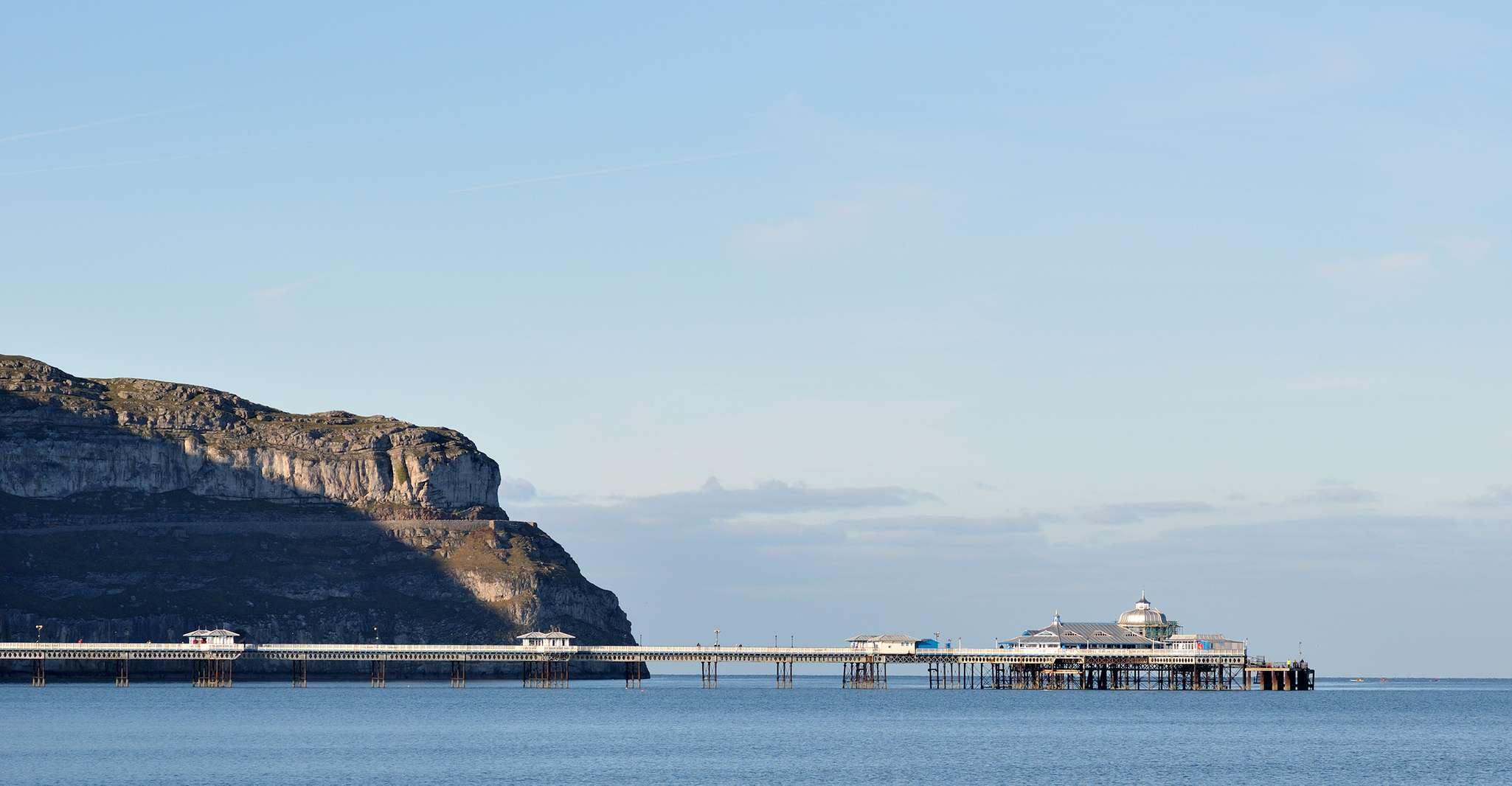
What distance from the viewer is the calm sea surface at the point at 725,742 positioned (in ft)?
334

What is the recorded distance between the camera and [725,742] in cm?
12569

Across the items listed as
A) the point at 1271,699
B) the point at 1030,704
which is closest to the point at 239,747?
the point at 1030,704

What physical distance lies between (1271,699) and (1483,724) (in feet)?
114

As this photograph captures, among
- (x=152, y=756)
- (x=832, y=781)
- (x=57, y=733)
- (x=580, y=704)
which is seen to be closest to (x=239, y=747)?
(x=152, y=756)

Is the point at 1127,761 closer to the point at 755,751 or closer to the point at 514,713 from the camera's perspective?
the point at 755,751

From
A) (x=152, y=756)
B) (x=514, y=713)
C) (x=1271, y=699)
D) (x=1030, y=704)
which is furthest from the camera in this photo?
(x=1271, y=699)

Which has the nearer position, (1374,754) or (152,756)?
(152,756)

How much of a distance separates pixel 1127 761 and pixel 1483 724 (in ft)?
206

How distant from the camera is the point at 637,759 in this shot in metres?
111

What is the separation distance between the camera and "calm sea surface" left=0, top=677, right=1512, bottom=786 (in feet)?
334

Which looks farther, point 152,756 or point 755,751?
point 755,751

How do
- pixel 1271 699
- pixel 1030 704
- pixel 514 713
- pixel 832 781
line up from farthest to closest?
1. pixel 1271 699
2. pixel 1030 704
3. pixel 514 713
4. pixel 832 781

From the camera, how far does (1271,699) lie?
638 ft

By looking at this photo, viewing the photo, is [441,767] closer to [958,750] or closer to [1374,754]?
[958,750]
